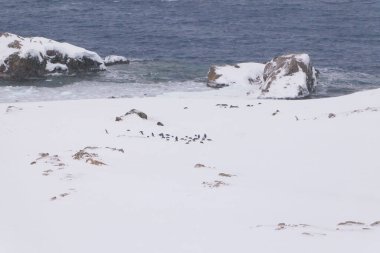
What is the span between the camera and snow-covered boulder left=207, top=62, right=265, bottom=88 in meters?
44.2

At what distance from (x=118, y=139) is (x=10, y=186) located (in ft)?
29.1

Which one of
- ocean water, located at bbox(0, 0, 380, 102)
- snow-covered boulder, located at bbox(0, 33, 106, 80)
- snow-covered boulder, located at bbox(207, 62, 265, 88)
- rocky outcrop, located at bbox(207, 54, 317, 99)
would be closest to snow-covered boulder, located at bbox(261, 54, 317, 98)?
rocky outcrop, located at bbox(207, 54, 317, 99)

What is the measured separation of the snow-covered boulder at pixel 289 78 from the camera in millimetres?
41250

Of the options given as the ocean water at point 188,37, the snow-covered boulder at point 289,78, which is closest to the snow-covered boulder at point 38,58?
the ocean water at point 188,37

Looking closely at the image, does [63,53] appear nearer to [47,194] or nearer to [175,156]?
[175,156]

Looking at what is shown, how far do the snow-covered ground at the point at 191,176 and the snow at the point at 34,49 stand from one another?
14.6m

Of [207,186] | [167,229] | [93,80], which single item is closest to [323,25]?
[93,80]

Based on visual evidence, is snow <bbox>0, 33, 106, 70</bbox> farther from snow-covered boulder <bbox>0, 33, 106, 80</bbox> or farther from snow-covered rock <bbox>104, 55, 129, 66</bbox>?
snow-covered rock <bbox>104, 55, 129, 66</bbox>

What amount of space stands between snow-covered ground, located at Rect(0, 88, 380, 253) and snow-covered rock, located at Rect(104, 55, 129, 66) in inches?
682

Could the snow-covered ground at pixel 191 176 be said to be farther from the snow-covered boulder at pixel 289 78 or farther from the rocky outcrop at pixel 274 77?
the rocky outcrop at pixel 274 77

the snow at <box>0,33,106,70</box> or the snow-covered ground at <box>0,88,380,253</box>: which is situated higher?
the snow at <box>0,33,106,70</box>

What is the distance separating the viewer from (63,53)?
46969 mm

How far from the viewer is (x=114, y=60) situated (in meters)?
50.7

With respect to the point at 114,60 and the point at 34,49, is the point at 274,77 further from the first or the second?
the point at 34,49
